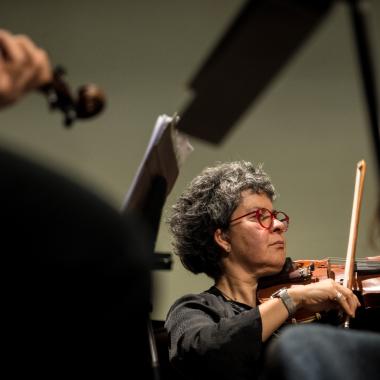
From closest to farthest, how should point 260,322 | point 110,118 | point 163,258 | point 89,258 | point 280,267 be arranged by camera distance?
1. point 89,258
2. point 163,258
3. point 260,322
4. point 280,267
5. point 110,118

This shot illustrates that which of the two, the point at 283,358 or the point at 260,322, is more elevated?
the point at 283,358

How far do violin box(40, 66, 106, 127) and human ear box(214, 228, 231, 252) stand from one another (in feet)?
2.70

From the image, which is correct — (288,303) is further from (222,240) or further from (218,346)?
(222,240)

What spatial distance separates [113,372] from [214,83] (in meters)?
0.26

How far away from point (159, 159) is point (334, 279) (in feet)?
2.45

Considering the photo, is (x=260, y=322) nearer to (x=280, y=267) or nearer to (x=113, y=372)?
(x=280, y=267)

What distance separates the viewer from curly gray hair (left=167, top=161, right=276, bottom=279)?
169 cm

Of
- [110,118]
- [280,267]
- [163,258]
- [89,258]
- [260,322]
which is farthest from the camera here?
[110,118]

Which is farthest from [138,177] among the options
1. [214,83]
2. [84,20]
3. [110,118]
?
[84,20]

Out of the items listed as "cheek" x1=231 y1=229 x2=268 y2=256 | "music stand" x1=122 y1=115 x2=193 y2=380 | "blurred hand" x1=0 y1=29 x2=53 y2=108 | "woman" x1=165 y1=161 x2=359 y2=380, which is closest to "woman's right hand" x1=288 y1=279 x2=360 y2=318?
"woman" x1=165 y1=161 x2=359 y2=380

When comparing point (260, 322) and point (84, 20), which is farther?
point (84, 20)

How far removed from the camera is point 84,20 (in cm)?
234

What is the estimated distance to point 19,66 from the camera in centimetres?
71

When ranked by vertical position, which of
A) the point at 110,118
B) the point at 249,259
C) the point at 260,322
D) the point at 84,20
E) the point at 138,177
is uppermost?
the point at 84,20
